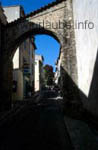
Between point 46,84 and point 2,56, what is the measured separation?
153 ft

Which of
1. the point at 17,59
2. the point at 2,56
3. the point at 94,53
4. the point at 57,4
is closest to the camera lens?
the point at 94,53

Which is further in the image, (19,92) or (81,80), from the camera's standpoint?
(19,92)

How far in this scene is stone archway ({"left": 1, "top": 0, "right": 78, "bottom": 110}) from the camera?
23.4ft

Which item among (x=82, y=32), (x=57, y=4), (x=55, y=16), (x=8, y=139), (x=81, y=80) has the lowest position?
(x=8, y=139)

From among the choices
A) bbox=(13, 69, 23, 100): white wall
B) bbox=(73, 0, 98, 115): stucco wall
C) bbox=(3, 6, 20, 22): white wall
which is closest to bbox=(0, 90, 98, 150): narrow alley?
bbox=(73, 0, 98, 115): stucco wall

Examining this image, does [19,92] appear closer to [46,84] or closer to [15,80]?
[15,80]

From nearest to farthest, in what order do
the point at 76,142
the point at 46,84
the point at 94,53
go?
the point at 76,142
the point at 94,53
the point at 46,84

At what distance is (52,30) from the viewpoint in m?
7.68

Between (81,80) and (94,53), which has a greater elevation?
(94,53)

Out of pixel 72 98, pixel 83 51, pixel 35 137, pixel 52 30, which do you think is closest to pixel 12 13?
pixel 52 30

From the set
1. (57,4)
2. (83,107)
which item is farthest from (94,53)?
(57,4)

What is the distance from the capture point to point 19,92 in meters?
14.2

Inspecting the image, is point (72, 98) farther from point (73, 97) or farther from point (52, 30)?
point (52, 30)

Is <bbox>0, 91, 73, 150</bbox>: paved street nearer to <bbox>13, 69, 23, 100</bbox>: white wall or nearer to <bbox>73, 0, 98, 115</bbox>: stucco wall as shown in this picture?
<bbox>73, 0, 98, 115</bbox>: stucco wall
